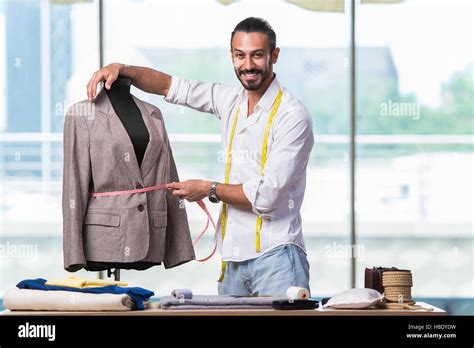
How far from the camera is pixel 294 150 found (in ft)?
12.8

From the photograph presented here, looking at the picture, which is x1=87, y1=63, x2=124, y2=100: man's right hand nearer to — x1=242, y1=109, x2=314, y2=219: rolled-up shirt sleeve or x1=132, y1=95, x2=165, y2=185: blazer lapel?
x1=132, y1=95, x2=165, y2=185: blazer lapel

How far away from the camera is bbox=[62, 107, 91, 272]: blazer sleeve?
4011mm

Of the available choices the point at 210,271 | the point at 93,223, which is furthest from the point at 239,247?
the point at 210,271

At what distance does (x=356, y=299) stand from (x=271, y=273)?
567 mm

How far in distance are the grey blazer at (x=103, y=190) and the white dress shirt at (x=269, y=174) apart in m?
0.30

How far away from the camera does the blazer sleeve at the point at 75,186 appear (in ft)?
13.2

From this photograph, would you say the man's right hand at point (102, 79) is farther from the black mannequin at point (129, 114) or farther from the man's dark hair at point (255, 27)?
the man's dark hair at point (255, 27)

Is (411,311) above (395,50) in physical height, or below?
below

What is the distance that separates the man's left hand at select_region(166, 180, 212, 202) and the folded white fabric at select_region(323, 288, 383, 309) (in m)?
0.73

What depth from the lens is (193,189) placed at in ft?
12.9

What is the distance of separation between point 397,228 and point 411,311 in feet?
16.9

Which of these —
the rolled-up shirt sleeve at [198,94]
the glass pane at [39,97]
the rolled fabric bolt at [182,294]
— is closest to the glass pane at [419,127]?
the glass pane at [39,97]

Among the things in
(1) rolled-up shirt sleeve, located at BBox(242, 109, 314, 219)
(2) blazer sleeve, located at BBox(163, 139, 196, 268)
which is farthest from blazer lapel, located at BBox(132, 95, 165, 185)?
(1) rolled-up shirt sleeve, located at BBox(242, 109, 314, 219)

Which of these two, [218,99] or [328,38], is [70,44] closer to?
[328,38]
